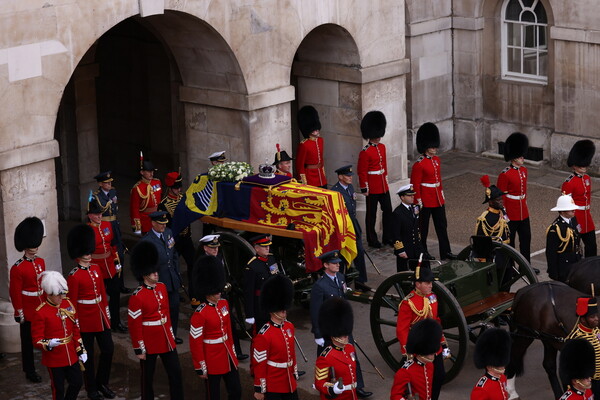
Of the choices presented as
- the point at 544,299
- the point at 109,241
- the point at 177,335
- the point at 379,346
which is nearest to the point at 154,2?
the point at 109,241

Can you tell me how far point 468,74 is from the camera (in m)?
18.7

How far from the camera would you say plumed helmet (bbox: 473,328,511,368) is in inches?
334

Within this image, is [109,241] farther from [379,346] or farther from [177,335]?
[379,346]

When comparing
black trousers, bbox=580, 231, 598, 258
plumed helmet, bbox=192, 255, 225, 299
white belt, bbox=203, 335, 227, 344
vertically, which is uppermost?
→ plumed helmet, bbox=192, 255, 225, 299

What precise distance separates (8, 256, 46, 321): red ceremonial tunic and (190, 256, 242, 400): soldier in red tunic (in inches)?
67.7

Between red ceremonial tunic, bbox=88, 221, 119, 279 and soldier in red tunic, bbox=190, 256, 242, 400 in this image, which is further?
red ceremonial tunic, bbox=88, 221, 119, 279

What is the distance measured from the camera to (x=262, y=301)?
941cm

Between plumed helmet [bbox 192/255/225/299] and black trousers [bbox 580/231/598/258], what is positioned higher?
→ plumed helmet [bbox 192/255/225/299]

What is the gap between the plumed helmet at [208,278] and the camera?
9.55m

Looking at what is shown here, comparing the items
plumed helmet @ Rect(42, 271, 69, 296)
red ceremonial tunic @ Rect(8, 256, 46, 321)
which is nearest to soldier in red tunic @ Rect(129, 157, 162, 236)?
red ceremonial tunic @ Rect(8, 256, 46, 321)

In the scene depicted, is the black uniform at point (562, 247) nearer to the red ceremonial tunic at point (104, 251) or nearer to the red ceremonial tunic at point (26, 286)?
the red ceremonial tunic at point (104, 251)

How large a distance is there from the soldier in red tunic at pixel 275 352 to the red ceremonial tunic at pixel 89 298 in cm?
179

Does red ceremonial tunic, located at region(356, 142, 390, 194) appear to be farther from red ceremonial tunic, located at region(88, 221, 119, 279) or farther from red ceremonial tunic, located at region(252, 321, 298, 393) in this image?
red ceremonial tunic, located at region(252, 321, 298, 393)

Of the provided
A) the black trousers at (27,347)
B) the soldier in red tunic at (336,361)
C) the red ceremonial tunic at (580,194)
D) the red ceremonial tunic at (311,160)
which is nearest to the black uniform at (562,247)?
the red ceremonial tunic at (580,194)
